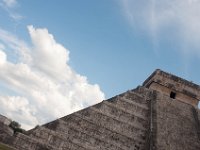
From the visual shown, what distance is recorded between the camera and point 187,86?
61.9 ft

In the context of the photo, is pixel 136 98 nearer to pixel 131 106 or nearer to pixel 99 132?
pixel 131 106

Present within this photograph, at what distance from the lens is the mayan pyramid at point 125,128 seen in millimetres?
11445

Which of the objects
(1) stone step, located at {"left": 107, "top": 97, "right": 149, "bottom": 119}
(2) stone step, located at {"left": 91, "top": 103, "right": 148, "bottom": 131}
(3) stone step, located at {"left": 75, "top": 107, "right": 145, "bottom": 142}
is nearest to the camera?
(3) stone step, located at {"left": 75, "top": 107, "right": 145, "bottom": 142}

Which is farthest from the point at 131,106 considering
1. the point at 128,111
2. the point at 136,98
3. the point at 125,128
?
the point at 125,128

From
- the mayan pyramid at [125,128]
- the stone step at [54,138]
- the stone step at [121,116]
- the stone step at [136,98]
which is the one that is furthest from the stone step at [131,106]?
the stone step at [54,138]

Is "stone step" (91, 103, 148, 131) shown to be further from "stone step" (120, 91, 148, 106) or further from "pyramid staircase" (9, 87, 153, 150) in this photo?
"stone step" (120, 91, 148, 106)

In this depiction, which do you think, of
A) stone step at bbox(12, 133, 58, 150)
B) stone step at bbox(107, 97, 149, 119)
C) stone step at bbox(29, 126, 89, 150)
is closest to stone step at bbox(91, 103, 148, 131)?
stone step at bbox(107, 97, 149, 119)

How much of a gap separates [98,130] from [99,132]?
10 cm

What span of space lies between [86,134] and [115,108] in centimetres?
232

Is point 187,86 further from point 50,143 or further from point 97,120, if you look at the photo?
point 50,143

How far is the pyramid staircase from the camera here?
447 inches

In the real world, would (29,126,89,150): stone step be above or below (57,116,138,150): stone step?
below

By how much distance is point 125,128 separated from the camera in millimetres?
13086

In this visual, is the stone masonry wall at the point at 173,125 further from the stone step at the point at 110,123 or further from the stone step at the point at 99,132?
the stone step at the point at 99,132
